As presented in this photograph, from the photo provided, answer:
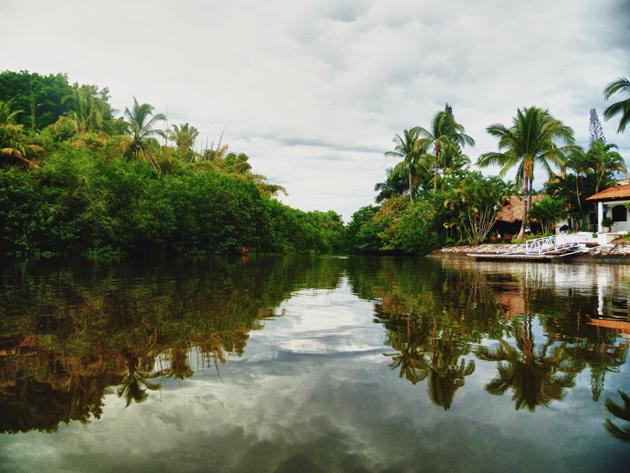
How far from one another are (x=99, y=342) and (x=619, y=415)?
4406 mm

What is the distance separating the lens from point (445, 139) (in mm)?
40125

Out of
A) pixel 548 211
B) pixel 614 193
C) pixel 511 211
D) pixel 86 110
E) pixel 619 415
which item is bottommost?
pixel 619 415

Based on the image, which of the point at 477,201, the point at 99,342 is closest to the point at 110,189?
the point at 99,342

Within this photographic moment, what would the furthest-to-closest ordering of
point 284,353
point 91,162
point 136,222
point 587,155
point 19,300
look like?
point 587,155
point 136,222
point 91,162
point 19,300
point 284,353

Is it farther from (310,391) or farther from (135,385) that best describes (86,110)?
(310,391)

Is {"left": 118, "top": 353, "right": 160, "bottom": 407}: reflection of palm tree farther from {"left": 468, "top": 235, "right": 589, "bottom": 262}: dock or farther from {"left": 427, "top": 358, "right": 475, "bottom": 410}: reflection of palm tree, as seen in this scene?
{"left": 468, "top": 235, "right": 589, "bottom": 262}: dock

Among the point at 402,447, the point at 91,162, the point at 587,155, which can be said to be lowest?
the point at 402,447

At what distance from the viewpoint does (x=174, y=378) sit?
3.31m

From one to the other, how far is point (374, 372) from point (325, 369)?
16.4 inches

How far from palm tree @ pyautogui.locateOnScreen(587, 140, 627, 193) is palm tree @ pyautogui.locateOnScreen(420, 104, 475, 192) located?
1197 centimetres

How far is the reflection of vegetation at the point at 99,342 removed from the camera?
112 inches

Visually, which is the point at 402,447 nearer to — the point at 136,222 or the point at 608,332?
the point at 608,332

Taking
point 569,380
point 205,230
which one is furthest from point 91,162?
point 569,380

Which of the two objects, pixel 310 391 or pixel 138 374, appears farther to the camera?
pixel 138 374
